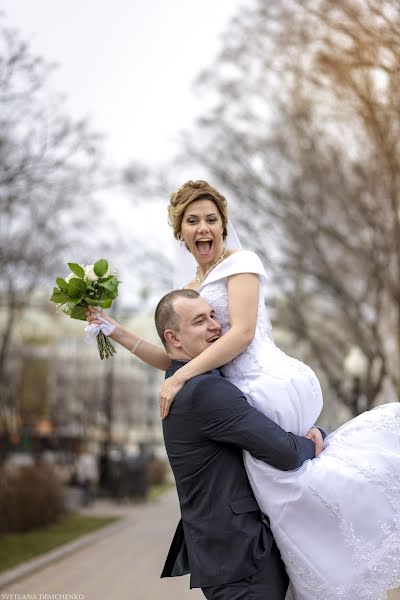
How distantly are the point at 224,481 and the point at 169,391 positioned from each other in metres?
0.45

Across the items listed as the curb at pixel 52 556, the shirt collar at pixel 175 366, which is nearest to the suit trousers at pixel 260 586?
the shirt collar at pixel 175 366

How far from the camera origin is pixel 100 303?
4617 mm

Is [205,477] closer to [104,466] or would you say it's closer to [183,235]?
[183,235]

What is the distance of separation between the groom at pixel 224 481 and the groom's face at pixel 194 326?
156 mm

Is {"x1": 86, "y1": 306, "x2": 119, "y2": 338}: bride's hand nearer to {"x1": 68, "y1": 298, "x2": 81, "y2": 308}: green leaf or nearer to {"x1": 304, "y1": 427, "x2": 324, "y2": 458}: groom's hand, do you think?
{"x1": 68, "y1": 298, "x2": 81, "y2": 308}: green leaf

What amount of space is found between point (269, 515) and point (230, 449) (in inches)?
12.7

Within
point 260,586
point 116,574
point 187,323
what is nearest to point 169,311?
point 187,323

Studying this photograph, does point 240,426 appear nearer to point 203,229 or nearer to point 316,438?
point 316,438

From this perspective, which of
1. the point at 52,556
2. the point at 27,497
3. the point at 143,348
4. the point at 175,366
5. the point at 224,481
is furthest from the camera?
the point at 27,497

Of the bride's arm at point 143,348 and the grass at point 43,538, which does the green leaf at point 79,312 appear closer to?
the bride's arm at point 143,348

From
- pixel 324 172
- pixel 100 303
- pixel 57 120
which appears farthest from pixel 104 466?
pixel 100 303

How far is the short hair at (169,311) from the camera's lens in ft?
14.1

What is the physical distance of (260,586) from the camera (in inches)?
159

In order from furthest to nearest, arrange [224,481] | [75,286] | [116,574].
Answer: [116,574] → [75,286] → [224,481]
